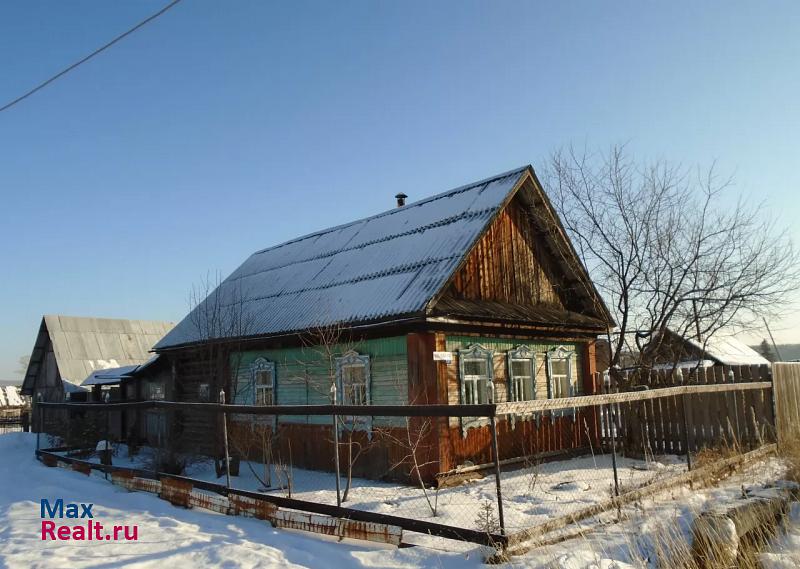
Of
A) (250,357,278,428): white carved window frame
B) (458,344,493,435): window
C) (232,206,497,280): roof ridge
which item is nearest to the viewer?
(458,344,493,435): window

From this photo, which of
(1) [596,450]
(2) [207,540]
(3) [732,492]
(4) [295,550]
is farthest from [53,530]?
(1) [596,450]

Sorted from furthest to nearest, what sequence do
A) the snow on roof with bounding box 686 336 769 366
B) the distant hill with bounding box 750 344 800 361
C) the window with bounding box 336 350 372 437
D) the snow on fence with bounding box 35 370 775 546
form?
the distant hill with bounding box 750 344 800 361 → the snow on roof with bounding box 686 336 769 366 → the window with bounding box 336 350 372 437 → the snow on fence with bounding box 35 370 775 546

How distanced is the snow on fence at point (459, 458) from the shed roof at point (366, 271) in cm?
215

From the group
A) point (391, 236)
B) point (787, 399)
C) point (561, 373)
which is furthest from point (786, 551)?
point (391, 236)

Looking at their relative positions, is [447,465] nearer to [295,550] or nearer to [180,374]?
[295,550]

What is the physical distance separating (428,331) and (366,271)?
347 centimetres

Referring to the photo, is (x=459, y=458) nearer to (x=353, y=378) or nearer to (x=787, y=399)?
(x=353, y=378)

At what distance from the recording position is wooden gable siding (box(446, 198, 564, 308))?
12.0 metres

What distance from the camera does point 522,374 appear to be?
12625 millimetres

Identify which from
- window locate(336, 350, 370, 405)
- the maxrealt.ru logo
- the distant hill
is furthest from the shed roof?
the distant hill

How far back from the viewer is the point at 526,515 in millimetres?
7590

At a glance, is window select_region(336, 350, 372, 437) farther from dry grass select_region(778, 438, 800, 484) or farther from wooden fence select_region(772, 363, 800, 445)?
wooden fence select_region(772, 363, 800, 445)

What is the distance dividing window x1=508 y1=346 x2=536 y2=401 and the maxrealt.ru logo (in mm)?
7552

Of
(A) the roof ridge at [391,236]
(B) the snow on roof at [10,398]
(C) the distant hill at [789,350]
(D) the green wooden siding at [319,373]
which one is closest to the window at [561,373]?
(A) the roof ridge at [391,236]
